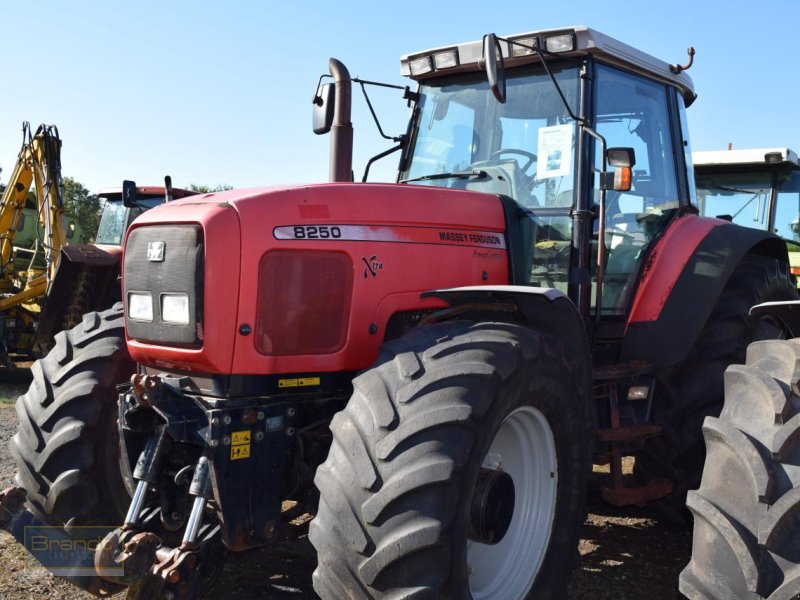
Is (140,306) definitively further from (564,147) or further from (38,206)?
(38,206)

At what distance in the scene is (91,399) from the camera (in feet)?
12.4

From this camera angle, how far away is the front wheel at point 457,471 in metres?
2.74

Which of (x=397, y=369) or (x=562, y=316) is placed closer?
(x=397, y=369)

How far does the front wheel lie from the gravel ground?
21.0 inches

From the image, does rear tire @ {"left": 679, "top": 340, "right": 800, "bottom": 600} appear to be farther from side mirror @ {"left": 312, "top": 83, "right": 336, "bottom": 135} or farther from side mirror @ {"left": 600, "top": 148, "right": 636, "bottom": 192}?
side mirror @ {"left": 312, "top": 83, "right": 336, "bottom": 135}

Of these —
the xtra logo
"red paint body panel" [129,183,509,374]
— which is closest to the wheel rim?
"red paint body panel" [129,183,509,374]

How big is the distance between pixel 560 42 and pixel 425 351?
6.44 feet

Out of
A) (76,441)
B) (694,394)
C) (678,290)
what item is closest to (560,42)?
(678,290)

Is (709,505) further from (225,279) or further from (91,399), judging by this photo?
(91,399)

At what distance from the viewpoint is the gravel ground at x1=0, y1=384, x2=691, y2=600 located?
3844 mm

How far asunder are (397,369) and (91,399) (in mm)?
1573

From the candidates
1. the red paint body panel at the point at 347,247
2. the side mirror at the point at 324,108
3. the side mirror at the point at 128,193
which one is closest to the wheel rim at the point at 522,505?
the red paint body panel at the point at 347,247

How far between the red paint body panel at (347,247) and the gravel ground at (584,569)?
117cm

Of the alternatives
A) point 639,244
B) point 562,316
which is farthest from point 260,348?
point 639,244
